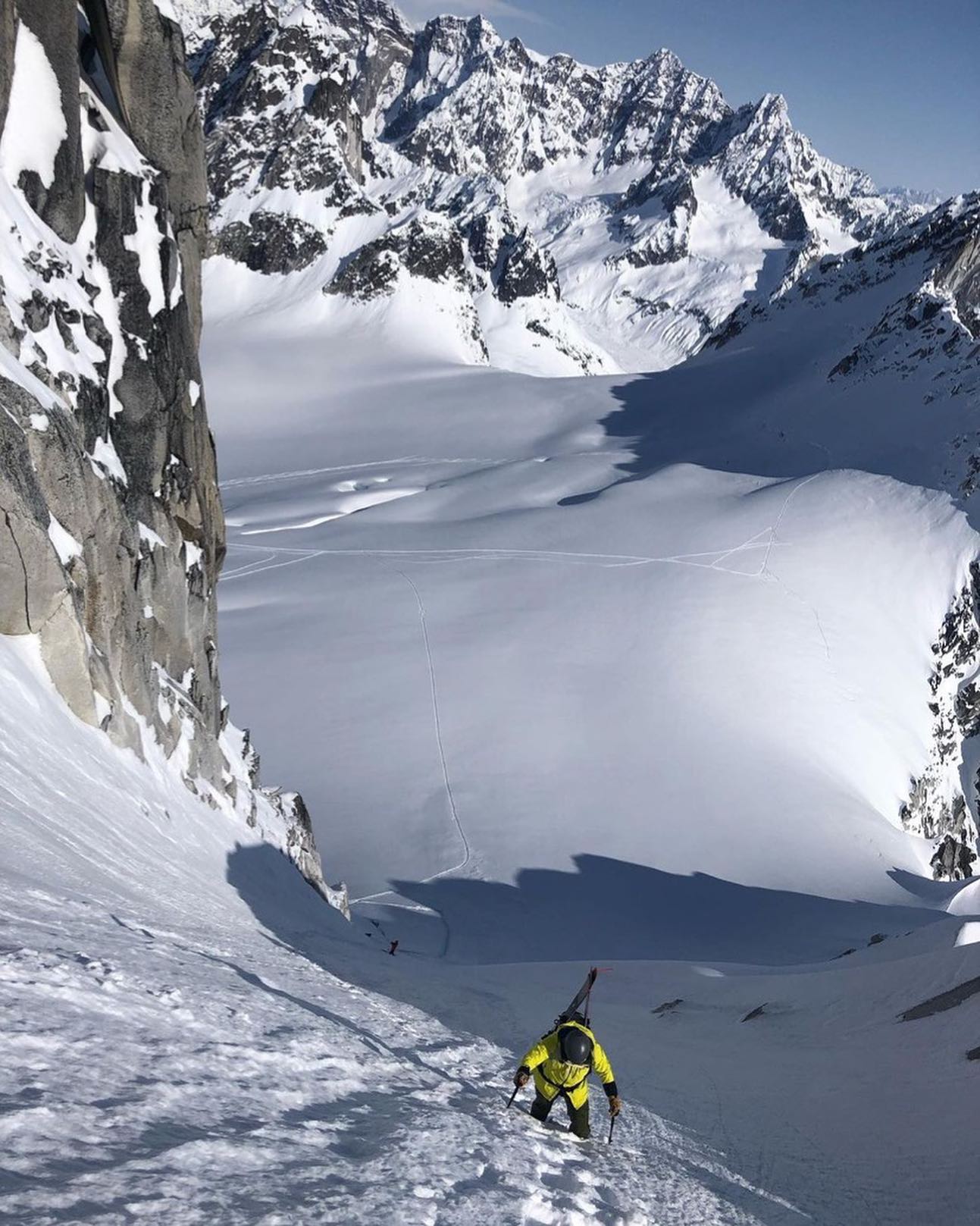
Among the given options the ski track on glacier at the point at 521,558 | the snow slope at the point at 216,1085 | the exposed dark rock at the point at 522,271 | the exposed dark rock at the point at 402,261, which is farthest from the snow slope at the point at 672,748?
the exposed dark rock at the point at 522,271

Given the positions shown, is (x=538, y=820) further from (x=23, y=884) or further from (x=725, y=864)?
(x=23, y=884)

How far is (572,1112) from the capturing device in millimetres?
6754

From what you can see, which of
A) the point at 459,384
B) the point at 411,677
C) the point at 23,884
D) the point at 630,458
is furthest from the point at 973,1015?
the point at 459,384

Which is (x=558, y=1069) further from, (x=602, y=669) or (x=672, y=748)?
(x=602, y=669)

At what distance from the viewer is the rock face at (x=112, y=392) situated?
12.3 metres

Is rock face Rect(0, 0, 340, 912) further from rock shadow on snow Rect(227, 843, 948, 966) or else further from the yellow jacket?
the yellow jacket

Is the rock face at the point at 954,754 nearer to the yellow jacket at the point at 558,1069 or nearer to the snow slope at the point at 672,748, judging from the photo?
the snow slope at the point at 672,748

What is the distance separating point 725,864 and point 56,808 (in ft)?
58.9

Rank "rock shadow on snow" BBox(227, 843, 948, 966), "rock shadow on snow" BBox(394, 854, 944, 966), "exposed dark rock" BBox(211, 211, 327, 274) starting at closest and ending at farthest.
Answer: "rock shadow on snow" BBox(227, 843, 948, 966)
"rock shadow on snow" BBox(394, 854, 944, 966)
"exposed dark rock" BBox(211, 211, 327, 274)

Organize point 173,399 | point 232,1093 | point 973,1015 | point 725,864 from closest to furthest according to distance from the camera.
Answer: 1. point 232,1093
2. point 973,1015
3. point 173,399
4. point 725,864

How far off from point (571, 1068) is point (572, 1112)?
39 centimetres

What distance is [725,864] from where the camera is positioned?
24203 millimetres

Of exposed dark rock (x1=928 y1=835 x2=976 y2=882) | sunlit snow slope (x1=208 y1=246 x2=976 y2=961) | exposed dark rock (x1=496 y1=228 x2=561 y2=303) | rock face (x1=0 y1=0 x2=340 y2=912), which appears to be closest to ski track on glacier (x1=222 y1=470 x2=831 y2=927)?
sunlit snow slope (x1=208 y1=246 x2=976 y2=961)

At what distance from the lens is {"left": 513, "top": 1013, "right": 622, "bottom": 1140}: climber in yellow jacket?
6.52 meters
